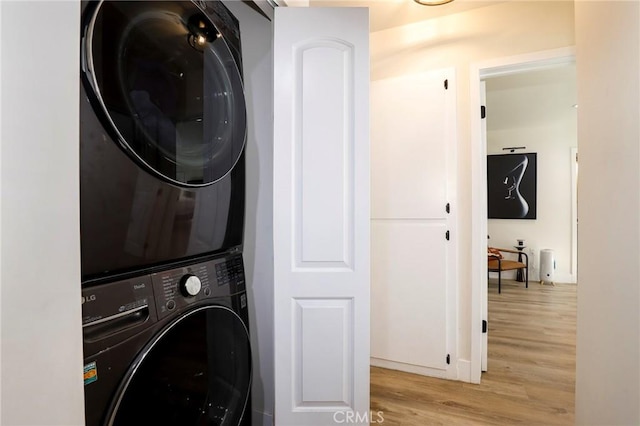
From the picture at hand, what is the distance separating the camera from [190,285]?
818 millimetres

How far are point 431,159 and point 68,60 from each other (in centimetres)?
216

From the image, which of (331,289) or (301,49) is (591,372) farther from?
(301,49)

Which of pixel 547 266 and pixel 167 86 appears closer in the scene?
pixel 167 86

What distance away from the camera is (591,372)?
1190 mm

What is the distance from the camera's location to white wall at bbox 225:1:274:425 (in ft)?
3.59

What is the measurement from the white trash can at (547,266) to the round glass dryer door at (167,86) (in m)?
5.71

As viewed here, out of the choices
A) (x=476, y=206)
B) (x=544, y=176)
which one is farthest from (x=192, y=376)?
(x=544, y=176)

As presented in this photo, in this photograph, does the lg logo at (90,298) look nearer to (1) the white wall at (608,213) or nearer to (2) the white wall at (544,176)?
Answer: (1) the white wall at (608,213)

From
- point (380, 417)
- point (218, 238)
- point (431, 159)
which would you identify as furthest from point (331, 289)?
point (431, 159)

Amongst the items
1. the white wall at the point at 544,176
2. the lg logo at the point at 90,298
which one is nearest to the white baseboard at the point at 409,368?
the lg logo at the point at 90,298

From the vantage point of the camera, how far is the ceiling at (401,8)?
2.05 meters

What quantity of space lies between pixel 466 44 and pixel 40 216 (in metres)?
2.55

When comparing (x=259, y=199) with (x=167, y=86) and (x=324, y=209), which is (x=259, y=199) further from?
(x=167, y=86)

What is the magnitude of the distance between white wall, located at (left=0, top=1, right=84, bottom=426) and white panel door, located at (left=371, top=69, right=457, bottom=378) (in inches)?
83.1
